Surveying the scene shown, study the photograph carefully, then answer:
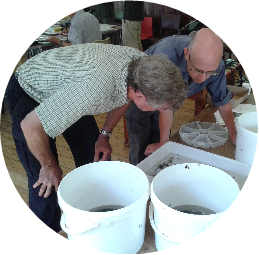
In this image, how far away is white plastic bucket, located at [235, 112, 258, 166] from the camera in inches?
20.9

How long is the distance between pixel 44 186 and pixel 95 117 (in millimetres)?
229

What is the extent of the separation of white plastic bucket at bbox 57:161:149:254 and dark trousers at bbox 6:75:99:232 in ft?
0.49

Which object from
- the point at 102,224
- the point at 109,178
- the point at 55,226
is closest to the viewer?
the point at 102,224

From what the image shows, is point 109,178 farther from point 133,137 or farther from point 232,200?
point 133,137

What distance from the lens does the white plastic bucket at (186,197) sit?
1.22 ft

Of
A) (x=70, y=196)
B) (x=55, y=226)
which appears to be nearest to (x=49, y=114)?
(x=70, y=196)

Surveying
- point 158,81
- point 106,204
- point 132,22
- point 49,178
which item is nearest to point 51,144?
point 49,178

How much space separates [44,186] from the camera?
0.59 meters

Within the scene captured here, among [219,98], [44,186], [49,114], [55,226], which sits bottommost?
[55,226]

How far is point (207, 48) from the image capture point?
0.59m

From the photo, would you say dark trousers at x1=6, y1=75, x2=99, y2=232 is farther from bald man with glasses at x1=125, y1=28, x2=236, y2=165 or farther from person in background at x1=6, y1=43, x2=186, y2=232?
bald man with glasses at x1=125, y1=28, x2=236, y2=165

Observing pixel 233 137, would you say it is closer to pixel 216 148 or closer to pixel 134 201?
pixel 216 148

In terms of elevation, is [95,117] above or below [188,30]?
below

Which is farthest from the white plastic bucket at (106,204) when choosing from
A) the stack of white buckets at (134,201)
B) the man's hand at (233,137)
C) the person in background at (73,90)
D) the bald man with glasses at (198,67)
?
the man's hand at (233,137)
